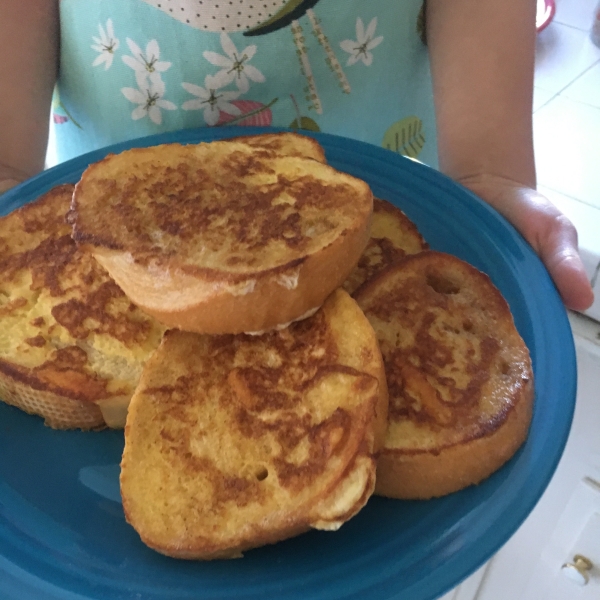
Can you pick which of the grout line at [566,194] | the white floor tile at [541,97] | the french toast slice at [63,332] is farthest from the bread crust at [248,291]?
the white floor tile at [541,97]

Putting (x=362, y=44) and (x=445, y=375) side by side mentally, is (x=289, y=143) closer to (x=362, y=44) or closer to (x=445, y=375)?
(x=362, y=44)

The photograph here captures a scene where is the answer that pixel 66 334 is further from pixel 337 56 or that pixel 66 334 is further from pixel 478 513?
pixel 337 56

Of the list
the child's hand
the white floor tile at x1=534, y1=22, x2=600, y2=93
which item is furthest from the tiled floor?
the child's hand

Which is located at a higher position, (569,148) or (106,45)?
(106,45)

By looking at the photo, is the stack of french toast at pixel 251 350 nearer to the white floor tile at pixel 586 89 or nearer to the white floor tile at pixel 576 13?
the white floor tile at pixel 586 89

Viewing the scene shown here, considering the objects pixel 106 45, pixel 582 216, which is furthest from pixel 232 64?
pixel 582 216


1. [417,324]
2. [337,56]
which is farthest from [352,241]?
[337,56]

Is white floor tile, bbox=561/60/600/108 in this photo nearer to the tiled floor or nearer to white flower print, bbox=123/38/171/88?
the tiled floor
